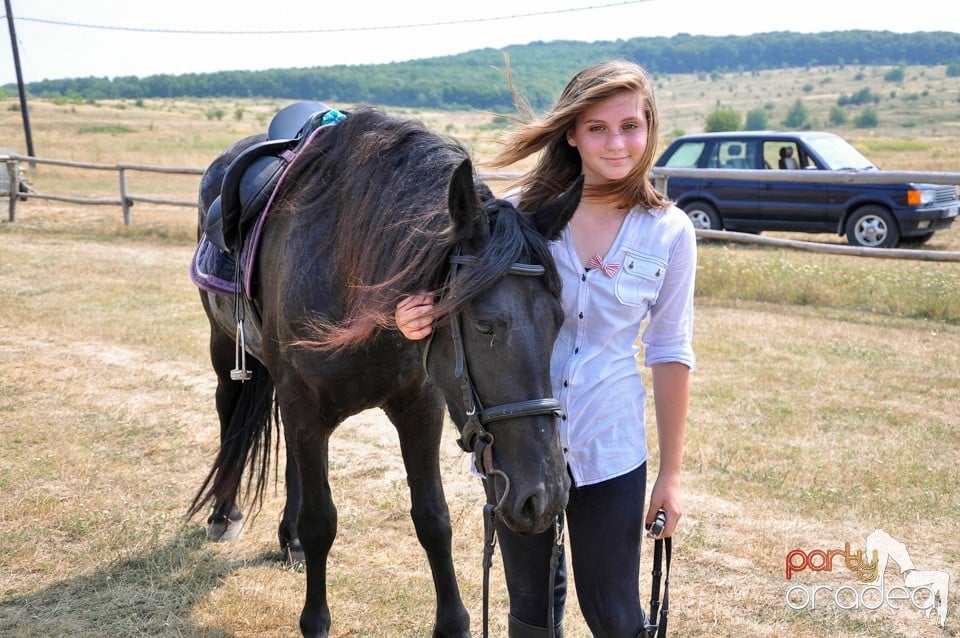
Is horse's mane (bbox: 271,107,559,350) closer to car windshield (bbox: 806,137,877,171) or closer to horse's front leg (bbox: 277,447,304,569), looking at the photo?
horse's front leg (bbox: 277,447,304,569)

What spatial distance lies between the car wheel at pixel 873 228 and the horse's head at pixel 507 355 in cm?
1043

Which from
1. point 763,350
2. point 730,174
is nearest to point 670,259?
point 763,350

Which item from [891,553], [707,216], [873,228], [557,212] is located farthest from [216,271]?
[707,216]

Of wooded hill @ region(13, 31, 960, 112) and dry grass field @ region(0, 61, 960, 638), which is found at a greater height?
wooded hill @ region(13, 31, 960, 112)

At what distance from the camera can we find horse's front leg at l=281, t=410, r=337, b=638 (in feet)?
9.67

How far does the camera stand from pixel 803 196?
11.9 m

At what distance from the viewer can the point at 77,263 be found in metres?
10.7

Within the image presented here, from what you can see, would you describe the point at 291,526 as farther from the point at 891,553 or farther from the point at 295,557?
the point at 891,553

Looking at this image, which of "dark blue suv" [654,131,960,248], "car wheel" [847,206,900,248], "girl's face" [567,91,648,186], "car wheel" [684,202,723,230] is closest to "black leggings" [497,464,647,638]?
"girl's face" [567,91,648,186]

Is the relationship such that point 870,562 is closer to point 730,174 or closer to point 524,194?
point 524,194

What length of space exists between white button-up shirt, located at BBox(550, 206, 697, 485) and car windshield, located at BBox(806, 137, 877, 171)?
10876mm

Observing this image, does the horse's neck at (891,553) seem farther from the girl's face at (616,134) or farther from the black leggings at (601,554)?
the girl's face at (616,134)

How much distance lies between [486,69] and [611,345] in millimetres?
86879

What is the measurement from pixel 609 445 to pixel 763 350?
5.37m
